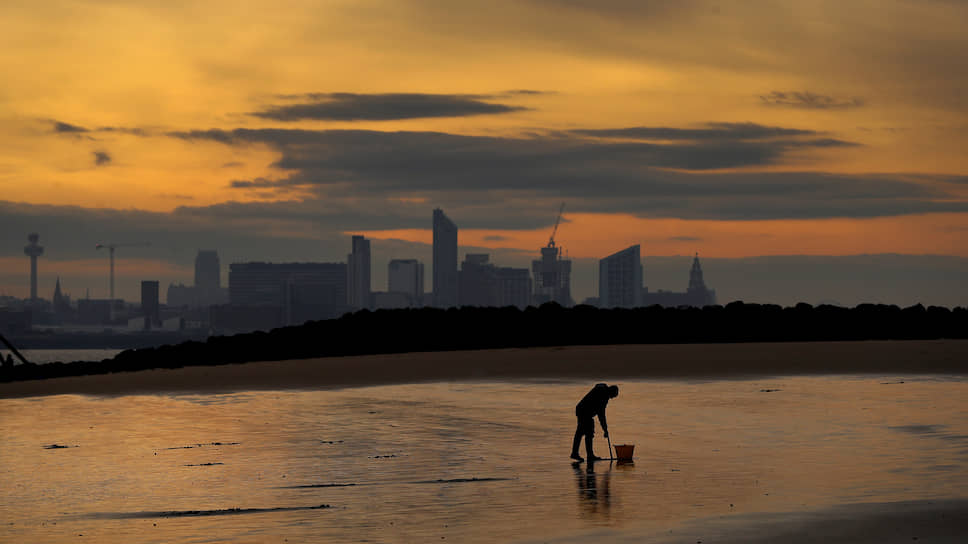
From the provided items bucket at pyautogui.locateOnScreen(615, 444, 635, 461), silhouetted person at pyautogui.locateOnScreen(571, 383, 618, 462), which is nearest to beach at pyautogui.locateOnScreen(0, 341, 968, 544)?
bucket at pyautogui.locateOnScreen(615, 444, 635, 461)

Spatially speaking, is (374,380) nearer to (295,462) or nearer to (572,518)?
(295,462)

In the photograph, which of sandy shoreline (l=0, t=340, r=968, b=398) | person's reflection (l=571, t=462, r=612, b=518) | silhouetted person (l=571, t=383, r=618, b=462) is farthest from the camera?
sandy shoreline (l=0, t=340, r=968, b=398)

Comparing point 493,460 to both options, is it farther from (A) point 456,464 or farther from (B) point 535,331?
(B) point 535,331

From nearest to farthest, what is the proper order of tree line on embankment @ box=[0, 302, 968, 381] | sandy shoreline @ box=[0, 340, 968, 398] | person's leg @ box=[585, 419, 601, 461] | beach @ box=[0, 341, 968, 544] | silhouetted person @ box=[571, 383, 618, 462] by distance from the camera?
beach @ box=[0, 341, 968, 544] < person's leg @ box=[585, 419, 601, 461] < silhouetted person @ box=[571, 383, 618, 462] < sandy shoreline @ box=[0, 340, 968, 398] < tree line on embankment @ box=[0, 302, 968, 381]

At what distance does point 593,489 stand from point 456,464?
389 centimetres

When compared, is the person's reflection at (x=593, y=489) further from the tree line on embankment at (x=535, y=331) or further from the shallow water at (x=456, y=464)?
the tree line on embankment at (x=535, y=331)

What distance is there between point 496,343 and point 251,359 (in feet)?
38.6

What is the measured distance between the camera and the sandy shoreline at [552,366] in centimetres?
4594

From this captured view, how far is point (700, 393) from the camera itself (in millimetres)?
A: 38156

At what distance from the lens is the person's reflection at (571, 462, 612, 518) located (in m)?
18.2

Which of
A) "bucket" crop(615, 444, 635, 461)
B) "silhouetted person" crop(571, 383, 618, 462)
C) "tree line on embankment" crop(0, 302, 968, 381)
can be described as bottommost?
"bucket" crop(615, 444, 635, 461)

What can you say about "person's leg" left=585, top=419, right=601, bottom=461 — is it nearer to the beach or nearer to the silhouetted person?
the silhouetted person

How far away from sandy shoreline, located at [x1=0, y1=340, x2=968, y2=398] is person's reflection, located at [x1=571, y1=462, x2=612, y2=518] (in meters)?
22.5

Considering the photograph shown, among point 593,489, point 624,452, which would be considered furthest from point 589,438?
point 593,489
